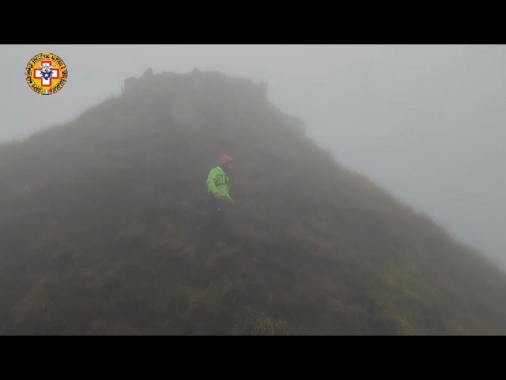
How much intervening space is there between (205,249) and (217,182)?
262 cm

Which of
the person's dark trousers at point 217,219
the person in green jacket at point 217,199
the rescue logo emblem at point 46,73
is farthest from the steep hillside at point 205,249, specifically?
the rescue logo emblem at point 46,73

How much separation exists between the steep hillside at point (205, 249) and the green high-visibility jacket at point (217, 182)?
157 cm

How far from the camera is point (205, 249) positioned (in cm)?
1186

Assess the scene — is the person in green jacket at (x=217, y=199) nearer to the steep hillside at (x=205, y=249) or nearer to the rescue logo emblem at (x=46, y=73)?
the steep hillside at (x=205, y=249)

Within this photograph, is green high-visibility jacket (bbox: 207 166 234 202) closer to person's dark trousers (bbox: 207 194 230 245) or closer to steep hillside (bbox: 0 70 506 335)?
person's dark trousers (bbox: 207 194 230 245)

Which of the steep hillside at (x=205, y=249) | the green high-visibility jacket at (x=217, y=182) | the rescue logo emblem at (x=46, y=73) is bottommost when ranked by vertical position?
the steep hillside at (x=205, y=249)

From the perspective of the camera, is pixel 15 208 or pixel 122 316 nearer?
pixel 122 316

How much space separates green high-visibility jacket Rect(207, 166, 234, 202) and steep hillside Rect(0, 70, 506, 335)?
157cm

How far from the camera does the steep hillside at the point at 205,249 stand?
9.18 metres

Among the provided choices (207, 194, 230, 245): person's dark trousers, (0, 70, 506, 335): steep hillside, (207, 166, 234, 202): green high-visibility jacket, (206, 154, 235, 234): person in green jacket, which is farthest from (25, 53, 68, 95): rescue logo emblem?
(207, 194, 230, 245): person's dark trousers
